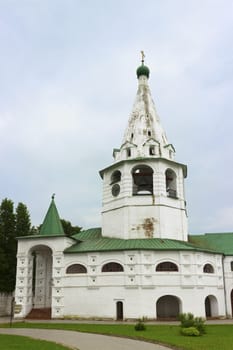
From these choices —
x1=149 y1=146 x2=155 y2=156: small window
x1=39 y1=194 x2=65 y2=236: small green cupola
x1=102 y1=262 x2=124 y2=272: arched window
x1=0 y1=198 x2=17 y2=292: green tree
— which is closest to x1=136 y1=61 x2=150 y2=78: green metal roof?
x1=149 y1=146 x2=155 y2=156: small window

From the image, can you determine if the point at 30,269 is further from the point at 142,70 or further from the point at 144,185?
the point at 142,70

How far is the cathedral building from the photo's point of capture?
26.8 metres

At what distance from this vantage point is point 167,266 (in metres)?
27.6

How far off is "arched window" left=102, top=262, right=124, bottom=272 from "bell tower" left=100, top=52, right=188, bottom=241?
2864mm

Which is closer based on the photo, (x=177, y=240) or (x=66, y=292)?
(x=66, y=292)

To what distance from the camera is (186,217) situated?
105ft

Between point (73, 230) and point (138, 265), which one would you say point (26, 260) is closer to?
point (138, 265)

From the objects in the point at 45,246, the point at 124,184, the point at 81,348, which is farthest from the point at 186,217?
the point at 81,348

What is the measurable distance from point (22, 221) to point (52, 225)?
759 centimetres

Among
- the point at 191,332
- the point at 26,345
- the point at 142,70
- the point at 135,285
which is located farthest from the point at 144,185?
the point at 26,345

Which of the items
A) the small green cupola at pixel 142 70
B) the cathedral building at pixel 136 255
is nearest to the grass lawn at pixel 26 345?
the cathedral building at pixel 136 255

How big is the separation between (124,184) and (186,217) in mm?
6275

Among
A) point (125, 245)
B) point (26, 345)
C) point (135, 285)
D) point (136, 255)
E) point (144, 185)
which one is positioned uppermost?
point (144, 185)

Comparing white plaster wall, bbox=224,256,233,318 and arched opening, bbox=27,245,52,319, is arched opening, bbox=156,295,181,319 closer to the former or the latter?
white plaster wall, bbox=224,256,233,318
